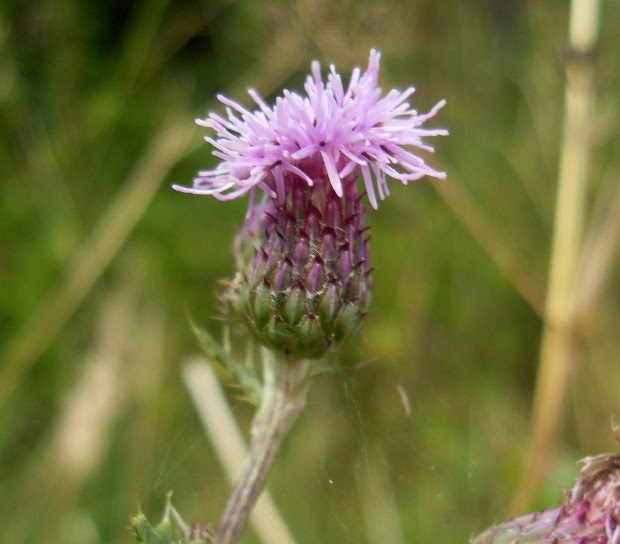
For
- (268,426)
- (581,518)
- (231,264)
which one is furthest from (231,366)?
(231,264)

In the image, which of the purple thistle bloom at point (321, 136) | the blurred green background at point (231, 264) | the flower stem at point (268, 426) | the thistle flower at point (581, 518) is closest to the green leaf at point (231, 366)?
the flower stem at point (268, 426)

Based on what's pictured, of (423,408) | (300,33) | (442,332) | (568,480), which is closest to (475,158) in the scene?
(442,332)

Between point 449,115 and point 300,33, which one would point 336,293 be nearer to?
point 300,33

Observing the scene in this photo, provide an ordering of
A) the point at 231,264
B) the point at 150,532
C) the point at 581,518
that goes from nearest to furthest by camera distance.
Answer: the point at 150,532 < the point at 581,518 < the point at 231,264

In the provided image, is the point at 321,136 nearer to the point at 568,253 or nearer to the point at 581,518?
the point at 581,518

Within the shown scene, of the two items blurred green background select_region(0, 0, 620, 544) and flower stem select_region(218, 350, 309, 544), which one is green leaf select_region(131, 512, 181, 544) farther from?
blurred green background select_region(0, 0, 620, 544)

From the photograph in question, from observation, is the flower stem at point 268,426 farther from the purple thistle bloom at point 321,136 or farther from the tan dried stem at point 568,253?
the tan dried stem at point 568,253

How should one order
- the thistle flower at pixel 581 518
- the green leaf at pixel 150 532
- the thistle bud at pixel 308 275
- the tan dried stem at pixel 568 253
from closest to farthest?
the green leaf at pixel 150 532 < the thistle flower at pixel 581 518 < the thistle bud at pixel 308 275 < the tan dried stem at pixel 568 253

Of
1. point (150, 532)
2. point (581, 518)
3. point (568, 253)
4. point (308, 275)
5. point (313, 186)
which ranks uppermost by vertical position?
point (313, 186)
